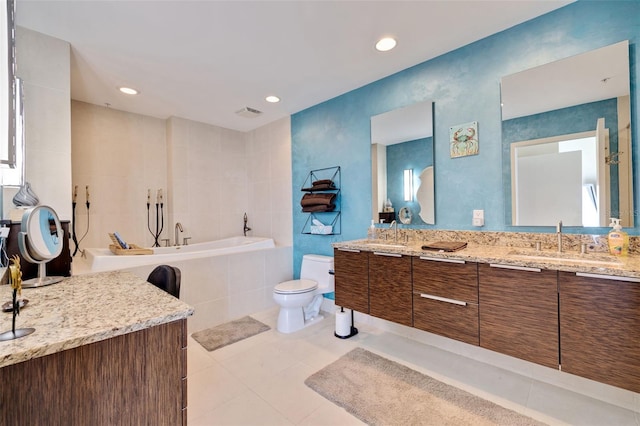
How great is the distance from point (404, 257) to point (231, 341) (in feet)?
5.57

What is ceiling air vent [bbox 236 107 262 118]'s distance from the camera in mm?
3415

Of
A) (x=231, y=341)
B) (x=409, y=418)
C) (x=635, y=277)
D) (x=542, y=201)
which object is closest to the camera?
(x=635, y=277)

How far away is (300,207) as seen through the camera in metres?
3.51

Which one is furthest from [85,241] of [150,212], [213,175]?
[213,175]

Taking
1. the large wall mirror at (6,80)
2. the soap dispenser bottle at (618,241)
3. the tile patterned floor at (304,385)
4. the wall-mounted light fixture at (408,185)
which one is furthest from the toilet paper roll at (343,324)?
the large wall mirror at (6,80)

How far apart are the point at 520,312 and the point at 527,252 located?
1.56 ft

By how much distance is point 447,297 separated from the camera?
183cm

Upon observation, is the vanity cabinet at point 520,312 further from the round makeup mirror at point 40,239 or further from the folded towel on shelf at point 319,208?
the round makeup mirror at point 40,239

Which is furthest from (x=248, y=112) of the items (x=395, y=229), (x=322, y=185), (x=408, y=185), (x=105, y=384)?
(x=105, y=384)

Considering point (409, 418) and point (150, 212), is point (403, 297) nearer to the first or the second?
point (409, 418)

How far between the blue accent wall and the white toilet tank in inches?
7.4

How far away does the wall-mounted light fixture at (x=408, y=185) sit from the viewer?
2.52 m

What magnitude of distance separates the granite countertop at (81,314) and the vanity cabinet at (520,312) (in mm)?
1626

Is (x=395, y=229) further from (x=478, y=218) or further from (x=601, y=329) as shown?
(x=601, y=329)
